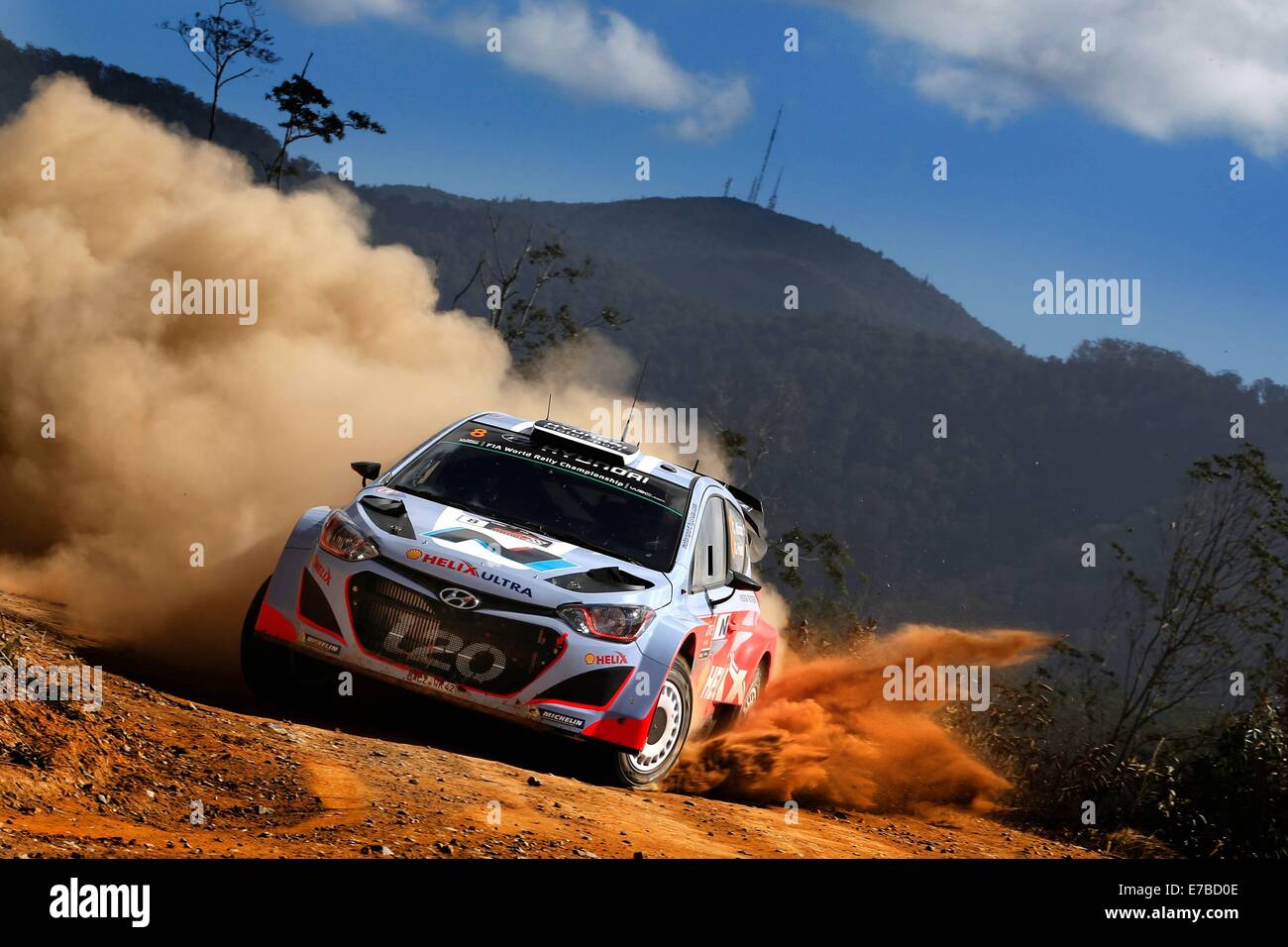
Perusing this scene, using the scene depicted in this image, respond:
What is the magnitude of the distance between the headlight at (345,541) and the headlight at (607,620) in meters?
1.09

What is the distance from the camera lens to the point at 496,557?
7.37 metres

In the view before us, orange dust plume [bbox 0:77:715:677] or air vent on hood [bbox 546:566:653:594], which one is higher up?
orange dust plume [bbox 0:77:715:677]

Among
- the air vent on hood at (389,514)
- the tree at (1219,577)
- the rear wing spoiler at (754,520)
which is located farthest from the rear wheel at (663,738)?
the tree at (1219,577)

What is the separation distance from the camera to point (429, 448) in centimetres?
864

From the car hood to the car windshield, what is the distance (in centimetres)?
19

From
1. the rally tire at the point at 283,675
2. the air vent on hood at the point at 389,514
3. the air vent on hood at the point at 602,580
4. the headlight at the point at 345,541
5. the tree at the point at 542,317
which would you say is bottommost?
the rally tire at the point at 283,675

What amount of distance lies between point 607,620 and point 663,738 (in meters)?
0.93

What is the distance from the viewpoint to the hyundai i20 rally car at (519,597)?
7191 mm

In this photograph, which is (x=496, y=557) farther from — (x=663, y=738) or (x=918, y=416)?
(x=918, y=416)

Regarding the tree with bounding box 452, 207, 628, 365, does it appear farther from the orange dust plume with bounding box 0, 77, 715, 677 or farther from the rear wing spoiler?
the rear wing spoiler

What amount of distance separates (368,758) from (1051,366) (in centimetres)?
13415

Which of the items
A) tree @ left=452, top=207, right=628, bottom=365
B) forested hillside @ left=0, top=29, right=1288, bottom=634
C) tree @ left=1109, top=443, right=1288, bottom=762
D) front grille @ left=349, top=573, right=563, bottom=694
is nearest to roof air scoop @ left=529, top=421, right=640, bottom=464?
front grille @ left=349, top=573, right=563, bottom=694

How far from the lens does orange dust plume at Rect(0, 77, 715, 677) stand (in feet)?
38.4

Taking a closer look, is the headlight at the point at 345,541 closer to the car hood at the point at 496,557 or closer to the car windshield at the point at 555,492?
the car hood at the point at 496,557
